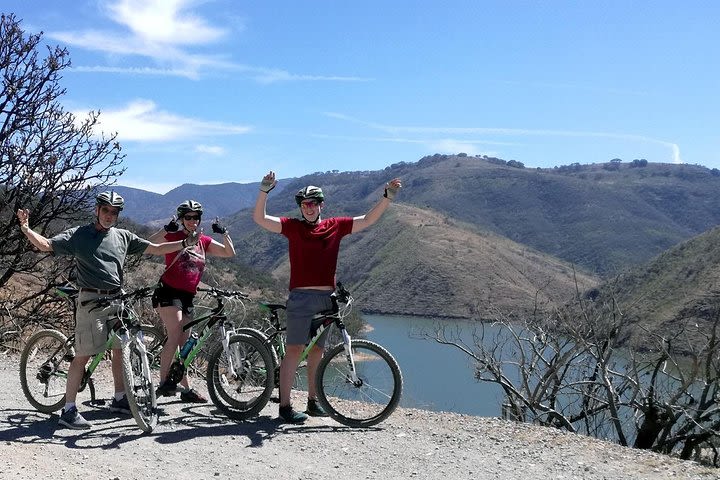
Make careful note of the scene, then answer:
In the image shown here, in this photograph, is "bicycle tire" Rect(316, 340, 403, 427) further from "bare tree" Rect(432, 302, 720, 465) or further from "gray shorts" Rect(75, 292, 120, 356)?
"bare tree" Rect(432, 302, 720, 465)

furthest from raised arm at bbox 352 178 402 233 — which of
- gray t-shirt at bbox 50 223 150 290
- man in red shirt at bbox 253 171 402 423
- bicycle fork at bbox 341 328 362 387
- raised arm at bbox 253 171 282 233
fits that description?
gray t-shirt at bbox 50 223 150 290

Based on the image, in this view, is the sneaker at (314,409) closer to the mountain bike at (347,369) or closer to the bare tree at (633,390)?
the mountain bike at (347,369)

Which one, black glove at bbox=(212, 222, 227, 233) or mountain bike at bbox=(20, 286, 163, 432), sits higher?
black glove at bbox=(212, 222, 227, 233)

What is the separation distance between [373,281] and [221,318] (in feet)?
300

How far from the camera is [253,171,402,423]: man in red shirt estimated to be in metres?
5.16

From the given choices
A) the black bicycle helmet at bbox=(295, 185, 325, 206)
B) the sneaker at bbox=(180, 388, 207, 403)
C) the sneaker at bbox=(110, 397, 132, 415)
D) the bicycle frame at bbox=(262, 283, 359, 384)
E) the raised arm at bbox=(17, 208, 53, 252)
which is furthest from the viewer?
the sneaker at bbox=(180, 388, 207, 403)

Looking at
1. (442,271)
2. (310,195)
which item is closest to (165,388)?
(310,195)

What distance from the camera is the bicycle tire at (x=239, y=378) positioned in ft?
17.8

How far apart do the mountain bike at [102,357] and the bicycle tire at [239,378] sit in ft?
1.92

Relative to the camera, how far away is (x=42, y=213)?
10172 mm

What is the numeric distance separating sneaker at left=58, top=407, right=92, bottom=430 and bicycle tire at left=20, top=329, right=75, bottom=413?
0.63 m

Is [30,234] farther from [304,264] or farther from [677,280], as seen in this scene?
[677,280]

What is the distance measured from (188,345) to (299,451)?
1.41 m

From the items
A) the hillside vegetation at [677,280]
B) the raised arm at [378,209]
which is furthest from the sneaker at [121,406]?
the hillside vegetation at [677,280]
